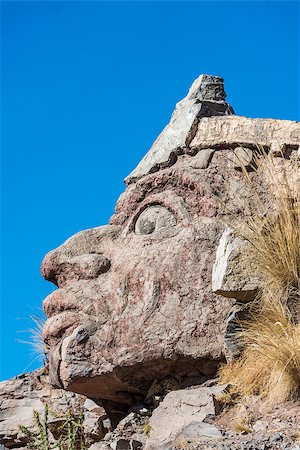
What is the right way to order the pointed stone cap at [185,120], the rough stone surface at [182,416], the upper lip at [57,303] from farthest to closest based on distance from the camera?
the pointed stone cap at [185,120] < the upper lip at [57,303] < the rough stone surface at [182,416]

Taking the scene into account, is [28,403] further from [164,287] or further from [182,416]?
[182,416]

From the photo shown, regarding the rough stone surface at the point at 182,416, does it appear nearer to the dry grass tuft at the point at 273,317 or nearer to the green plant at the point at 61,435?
the dry grass tuft at the point at 273,317

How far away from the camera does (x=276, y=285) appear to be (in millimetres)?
6680

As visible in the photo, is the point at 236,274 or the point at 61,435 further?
the point at 61,435

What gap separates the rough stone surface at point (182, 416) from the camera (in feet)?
20.1

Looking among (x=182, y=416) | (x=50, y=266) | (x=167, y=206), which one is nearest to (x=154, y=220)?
(x=167, y=206)

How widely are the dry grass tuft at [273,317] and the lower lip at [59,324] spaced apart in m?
1.32

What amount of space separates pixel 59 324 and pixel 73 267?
590mm

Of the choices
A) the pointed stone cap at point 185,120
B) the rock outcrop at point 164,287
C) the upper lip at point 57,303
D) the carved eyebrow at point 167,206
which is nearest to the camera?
the rock outcrop at point 164,287

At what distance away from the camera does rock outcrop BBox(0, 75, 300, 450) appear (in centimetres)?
687

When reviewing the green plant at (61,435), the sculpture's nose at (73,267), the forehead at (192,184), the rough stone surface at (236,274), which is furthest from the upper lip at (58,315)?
the rough stone surface at (236,274)

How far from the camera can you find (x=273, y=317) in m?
6.61

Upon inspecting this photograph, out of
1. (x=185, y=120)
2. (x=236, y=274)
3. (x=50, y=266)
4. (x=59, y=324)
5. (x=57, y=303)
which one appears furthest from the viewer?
(x=185, y=120)

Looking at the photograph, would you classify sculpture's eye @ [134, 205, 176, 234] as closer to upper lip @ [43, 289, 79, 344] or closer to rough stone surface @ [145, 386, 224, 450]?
upper lip @ [43, 289, 79, 344]
